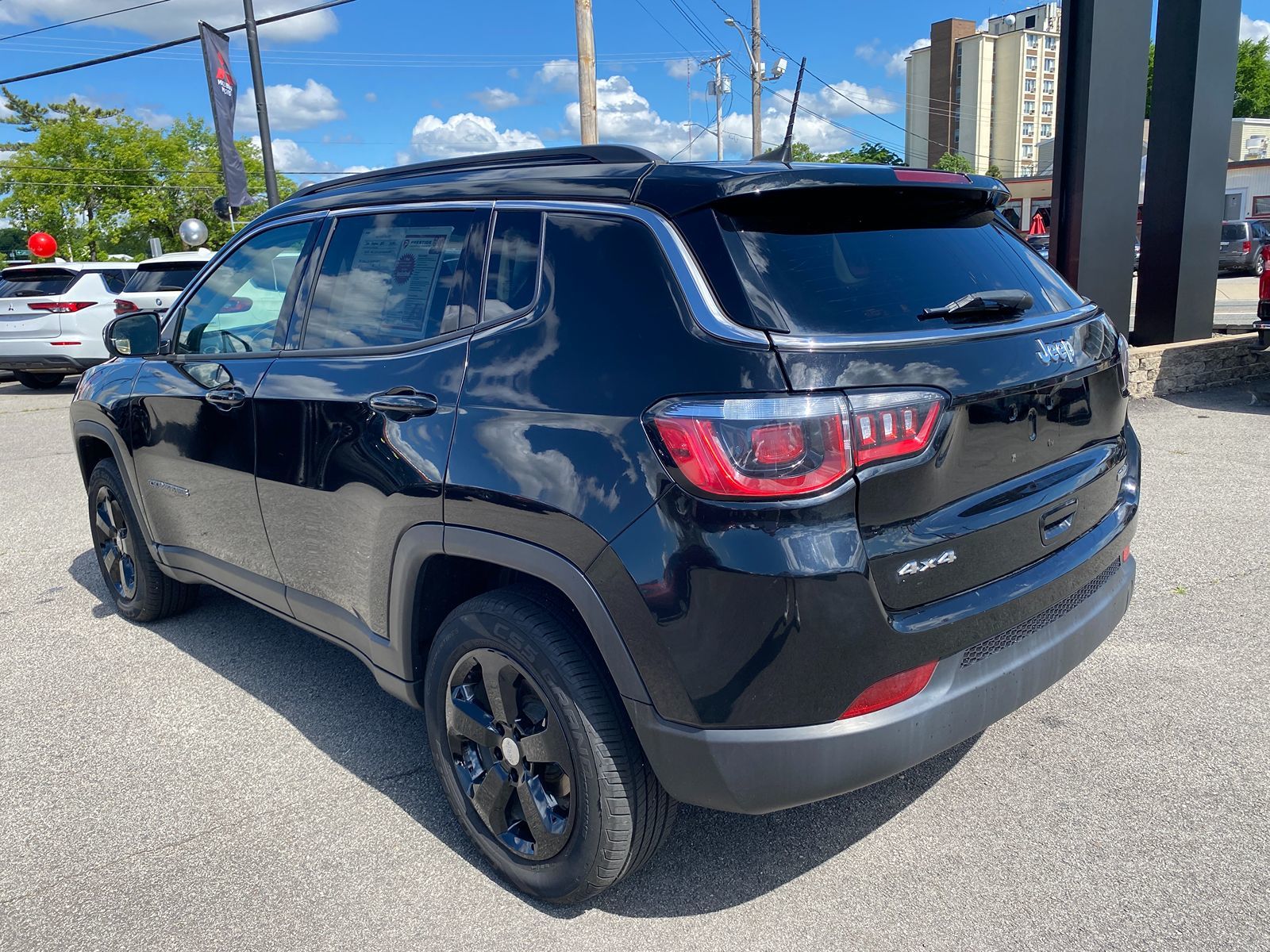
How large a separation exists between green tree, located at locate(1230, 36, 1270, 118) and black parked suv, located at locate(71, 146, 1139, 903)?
87.0 m

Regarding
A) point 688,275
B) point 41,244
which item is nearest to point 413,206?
point 688,275

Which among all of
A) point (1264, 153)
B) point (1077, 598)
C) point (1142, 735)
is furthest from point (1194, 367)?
point (1264, 153)

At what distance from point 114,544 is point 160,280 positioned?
1021 cm

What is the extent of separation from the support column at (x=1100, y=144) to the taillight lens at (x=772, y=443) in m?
8.17

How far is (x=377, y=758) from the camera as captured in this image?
3.32 meters

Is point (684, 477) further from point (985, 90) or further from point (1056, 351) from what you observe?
point (985, 90)

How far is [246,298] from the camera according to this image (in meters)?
3.64

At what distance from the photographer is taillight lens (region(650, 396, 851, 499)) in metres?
2.01

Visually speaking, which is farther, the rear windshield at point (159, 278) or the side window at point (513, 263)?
the rear windshield at point (159, 278)

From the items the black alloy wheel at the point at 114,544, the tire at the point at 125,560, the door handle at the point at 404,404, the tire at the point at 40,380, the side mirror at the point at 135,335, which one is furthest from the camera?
the tire at the point at 40,380

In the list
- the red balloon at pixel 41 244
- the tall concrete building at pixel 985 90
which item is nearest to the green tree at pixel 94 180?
the red balloon at pixel 41 244

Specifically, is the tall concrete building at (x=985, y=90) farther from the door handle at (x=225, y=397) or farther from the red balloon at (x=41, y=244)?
the door handle at (x=225, y=397)

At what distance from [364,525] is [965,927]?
1864 mm

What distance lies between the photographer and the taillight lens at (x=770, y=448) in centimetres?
201
